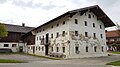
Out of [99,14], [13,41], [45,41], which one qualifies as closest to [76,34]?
[99,14]

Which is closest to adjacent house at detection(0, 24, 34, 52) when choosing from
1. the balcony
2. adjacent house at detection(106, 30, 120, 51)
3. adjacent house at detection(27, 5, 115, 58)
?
adjacent house at detection(27, 5, 115, 58)

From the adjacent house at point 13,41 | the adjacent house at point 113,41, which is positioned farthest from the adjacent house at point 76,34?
the adjacent house at point 113,41

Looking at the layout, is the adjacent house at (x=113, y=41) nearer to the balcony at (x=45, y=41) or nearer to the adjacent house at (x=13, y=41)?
the balcony at (x=45, y=41)

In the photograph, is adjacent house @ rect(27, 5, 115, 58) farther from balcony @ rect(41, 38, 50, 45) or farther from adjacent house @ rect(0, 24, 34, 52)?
adjacent house @ rect(0, 24, 34, 52)

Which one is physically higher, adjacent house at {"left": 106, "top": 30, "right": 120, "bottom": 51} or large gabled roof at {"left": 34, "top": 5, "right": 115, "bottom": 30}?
large gabled roof at {"left": 34, "top": 5, "right": 115, "bottom": 30}

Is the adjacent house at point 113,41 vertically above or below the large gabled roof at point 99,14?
below

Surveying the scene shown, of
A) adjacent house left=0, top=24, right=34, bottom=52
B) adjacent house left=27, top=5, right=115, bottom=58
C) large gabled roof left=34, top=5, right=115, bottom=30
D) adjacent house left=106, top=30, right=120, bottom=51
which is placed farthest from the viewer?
adjacent house left=106, top=30, right=120, bottom=51

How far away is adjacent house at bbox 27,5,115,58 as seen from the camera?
2784 centimetres

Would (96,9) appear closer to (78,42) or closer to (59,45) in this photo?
(78,42)

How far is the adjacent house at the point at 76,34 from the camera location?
27.8m

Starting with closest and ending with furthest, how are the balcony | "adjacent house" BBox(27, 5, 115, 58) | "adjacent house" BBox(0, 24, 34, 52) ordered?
"adjacent house" BBox(27, 5, 115, 58) → the balcony → "adjacent house" BBox(0, 24, 34, 52)

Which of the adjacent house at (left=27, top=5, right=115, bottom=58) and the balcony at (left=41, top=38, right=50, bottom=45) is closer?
the adjacent house at (left=27, top=5, right=115, bottom=58)

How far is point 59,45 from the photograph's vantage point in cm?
2991

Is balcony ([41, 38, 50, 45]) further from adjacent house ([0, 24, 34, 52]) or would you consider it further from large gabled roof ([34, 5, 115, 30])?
adjacent house ([0, 24, 34, 52])
